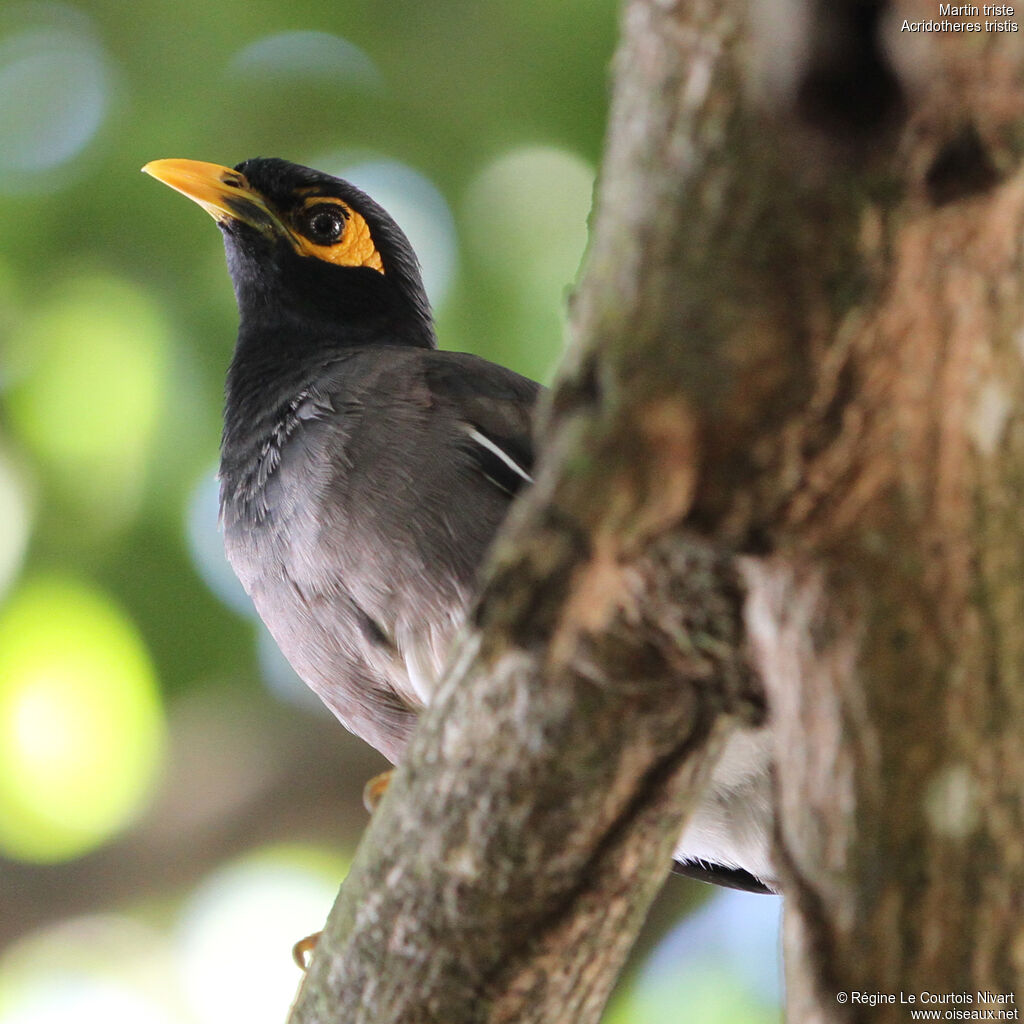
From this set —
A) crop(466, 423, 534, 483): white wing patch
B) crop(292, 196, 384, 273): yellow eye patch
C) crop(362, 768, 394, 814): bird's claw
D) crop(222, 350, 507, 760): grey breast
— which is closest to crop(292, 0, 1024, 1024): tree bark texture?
crop(222, 350, 507, 760): grey breast

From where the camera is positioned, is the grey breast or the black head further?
the black head

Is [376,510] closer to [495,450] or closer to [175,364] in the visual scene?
[495,450]

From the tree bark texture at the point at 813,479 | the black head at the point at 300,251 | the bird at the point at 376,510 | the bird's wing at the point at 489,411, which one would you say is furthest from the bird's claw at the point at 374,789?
the tree bark texture at the point at 813,479

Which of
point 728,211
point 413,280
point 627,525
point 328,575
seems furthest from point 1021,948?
point 413,280

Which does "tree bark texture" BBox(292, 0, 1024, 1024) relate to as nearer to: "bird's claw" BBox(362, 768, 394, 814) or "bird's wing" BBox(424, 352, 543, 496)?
"bird's wing" BBox(424, 352, 543, 496)

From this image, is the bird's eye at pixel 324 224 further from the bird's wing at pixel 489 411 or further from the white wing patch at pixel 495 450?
the white wing patch at pixel 495 450

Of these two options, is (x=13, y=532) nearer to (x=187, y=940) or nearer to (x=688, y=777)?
(x=187, y=940)

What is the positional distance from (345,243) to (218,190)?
1.20 feet

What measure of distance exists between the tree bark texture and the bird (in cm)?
91

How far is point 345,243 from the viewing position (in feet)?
11.0

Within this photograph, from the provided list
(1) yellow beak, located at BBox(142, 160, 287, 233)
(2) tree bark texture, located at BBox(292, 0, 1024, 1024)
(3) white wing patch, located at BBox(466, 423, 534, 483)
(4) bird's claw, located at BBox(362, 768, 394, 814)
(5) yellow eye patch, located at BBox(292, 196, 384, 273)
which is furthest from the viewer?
(5) yellow eye patch, located at BBox(292, 196, 384, 273)

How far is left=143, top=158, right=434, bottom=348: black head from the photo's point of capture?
318 cm

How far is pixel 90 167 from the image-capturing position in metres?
3.54

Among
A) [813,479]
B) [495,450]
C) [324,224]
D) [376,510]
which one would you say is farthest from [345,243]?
[813,479]
